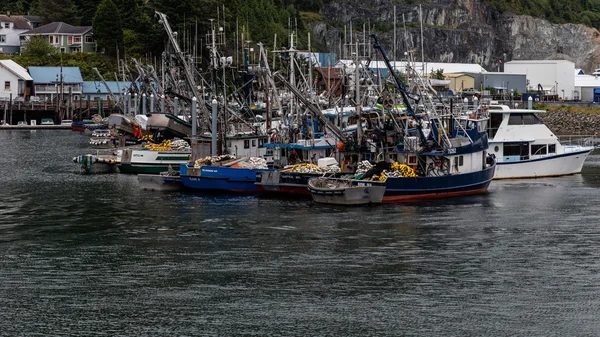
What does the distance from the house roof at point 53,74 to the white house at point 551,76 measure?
2605 inches

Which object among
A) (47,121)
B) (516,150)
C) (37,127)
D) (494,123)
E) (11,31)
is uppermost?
(11,31)

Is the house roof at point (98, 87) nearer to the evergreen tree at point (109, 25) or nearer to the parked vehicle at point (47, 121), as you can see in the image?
the evergreen tree at point (109, 25)

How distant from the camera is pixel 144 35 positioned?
467ft

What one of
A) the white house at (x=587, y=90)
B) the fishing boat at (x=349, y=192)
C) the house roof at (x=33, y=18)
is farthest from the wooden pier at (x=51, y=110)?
the fishing boat at (x=349, y=192)

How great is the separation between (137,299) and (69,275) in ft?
14.9

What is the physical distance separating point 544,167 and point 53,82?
91.3m

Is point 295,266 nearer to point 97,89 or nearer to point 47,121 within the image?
point 47,121

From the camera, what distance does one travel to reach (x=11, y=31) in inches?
6565

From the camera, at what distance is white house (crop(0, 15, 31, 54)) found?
166 m

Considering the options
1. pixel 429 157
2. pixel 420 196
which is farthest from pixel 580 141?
pixel 420 196

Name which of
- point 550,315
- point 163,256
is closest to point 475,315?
point 550,315

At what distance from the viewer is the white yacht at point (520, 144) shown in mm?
68125

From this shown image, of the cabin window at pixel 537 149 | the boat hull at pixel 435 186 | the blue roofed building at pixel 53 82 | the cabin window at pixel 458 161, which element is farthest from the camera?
the blue roofed building at pixel 53 82

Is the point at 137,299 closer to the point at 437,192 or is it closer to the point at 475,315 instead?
the point at 475,315
